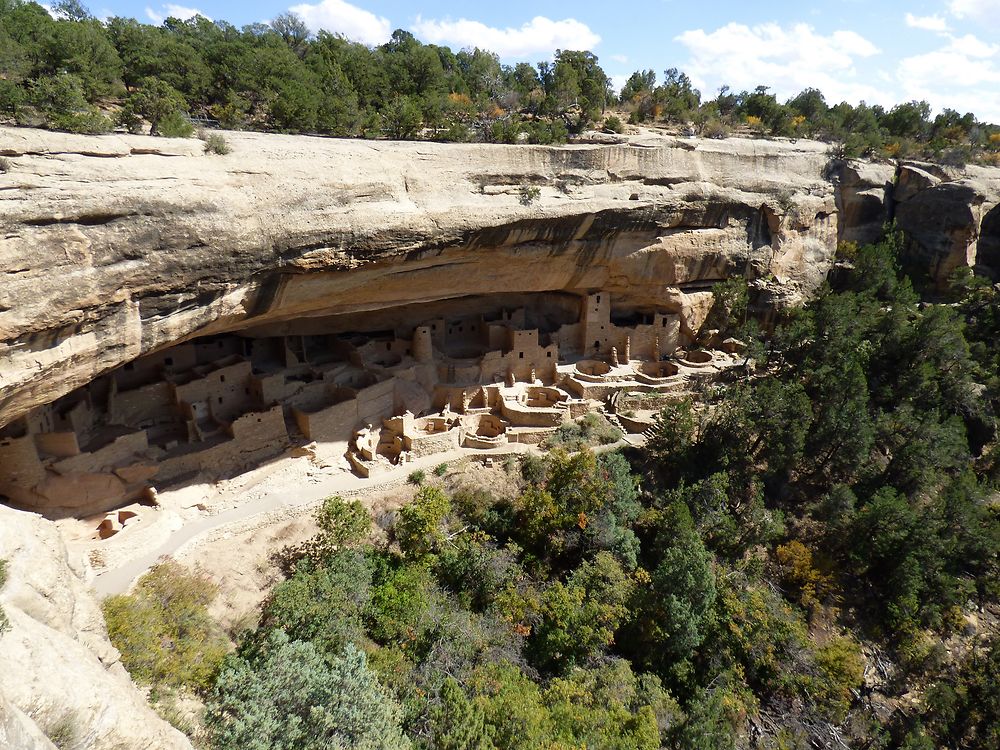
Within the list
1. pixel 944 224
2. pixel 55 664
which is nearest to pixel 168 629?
pixel 55 664

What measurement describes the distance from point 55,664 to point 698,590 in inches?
481

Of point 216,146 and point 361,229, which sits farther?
point 361,229

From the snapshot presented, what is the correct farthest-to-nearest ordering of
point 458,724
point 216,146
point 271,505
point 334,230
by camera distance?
point 271,505, point 334,230, point 216,146, point 458,724

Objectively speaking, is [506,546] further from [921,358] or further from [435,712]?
[921,358]

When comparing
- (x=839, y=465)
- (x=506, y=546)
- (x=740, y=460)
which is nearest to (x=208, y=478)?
(x=506, y=546)

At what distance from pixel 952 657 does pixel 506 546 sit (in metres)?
12.2

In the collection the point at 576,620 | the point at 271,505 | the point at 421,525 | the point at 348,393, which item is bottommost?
the point at 576,620

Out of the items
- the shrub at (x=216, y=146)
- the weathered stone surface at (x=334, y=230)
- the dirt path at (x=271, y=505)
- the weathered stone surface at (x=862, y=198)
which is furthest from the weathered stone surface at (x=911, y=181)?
the shrub at (x=216, y=146)

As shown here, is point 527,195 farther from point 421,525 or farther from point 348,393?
point 421,525

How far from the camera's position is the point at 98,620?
27.3ft

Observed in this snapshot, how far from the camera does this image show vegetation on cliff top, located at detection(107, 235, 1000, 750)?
11.0 metres

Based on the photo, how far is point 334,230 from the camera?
1301 cm

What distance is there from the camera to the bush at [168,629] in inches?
376

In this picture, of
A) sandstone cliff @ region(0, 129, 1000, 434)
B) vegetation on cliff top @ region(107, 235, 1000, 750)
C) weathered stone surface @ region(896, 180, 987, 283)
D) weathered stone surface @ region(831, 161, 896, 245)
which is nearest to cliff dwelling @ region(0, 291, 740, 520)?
sandstone cliff @ region(0, 129, 1000, 434)
